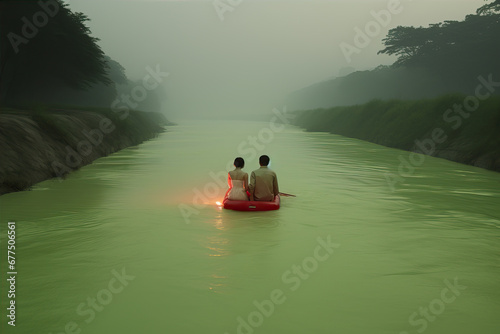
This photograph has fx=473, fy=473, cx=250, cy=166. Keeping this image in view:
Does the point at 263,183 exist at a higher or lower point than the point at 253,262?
higher

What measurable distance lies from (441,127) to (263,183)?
1977cm

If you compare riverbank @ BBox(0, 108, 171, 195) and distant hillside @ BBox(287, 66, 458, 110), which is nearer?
riverbank @ BBox(0, 108, 171, 195)

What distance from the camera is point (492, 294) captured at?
5711 mm

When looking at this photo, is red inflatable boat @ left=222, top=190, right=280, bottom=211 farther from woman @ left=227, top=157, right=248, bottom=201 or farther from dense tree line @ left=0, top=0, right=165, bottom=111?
dense tree line @ left=0, top=0, right=165, bottom=111

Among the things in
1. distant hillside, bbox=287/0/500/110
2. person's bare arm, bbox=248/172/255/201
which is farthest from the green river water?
distant hillside, bbox=287/0/500/110

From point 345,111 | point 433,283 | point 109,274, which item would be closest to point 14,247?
point 109,274

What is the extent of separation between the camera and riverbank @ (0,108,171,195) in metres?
13.4

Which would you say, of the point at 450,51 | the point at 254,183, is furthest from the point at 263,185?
the point at 450,51

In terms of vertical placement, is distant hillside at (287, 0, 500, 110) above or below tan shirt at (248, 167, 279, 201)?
above

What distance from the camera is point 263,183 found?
34.2 ft

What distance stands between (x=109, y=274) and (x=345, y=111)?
49.2m

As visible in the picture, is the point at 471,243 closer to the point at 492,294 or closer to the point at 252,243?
the point at 492,294

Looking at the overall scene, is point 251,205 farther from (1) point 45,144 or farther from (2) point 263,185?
(1) point 45,144

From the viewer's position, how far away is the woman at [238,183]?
10.3m
